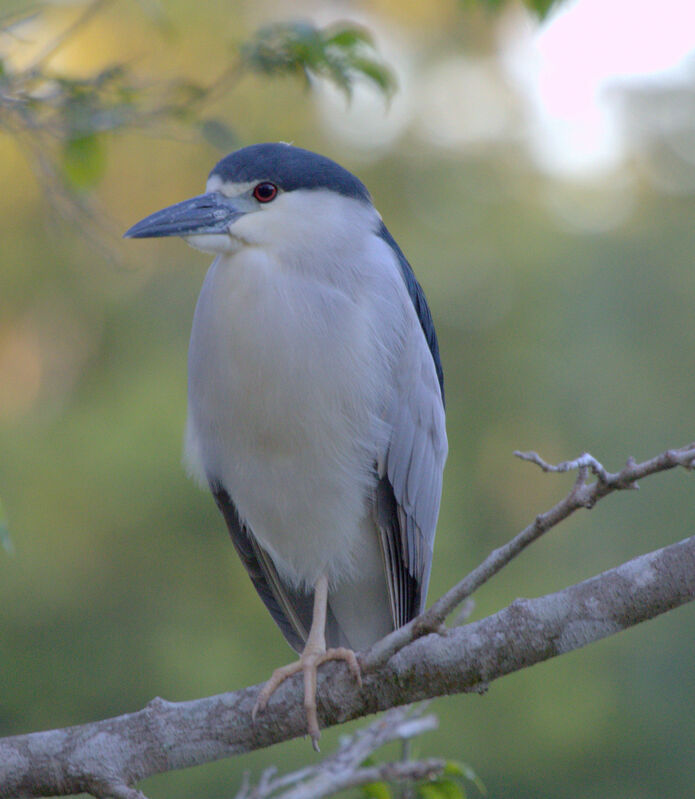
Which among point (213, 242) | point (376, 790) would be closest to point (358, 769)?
point (376, 790)

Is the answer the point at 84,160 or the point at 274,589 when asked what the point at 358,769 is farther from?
the point at 84,160

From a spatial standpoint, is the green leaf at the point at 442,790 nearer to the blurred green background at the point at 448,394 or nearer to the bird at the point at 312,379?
the bird at the point at 312,379

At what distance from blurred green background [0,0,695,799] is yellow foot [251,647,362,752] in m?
3.51

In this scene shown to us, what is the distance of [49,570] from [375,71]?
465 centimetres

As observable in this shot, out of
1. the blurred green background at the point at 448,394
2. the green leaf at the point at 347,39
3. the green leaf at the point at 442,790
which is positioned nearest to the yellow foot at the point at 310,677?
the green leaf at the point at 442,790

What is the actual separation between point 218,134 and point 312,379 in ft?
2.41

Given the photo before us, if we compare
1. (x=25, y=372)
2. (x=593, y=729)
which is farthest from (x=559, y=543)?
(x=25, y=372)

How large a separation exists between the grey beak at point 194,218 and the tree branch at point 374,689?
3.55 ft

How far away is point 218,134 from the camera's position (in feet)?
8.68

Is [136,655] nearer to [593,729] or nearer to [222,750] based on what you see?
[593,729]

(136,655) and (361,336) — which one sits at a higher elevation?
(136,655)

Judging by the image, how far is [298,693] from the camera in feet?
7.32

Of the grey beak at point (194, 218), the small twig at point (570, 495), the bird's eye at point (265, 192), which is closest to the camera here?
the small twig at point (570, 495)

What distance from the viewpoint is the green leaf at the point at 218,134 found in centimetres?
262
